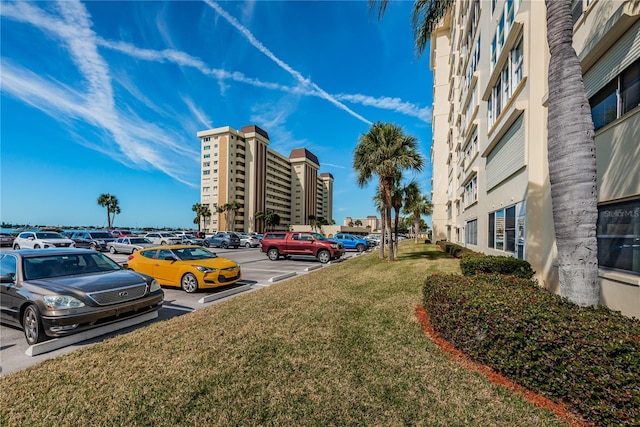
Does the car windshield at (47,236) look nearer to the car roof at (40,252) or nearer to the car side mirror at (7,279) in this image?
the car roof at (40,252)

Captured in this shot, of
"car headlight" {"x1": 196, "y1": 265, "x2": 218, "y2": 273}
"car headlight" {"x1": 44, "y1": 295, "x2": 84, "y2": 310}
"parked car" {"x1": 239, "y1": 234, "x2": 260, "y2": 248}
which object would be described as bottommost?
"parked car" {"x1": 239, "y1": 234, "x2": 260, "y2": 248}

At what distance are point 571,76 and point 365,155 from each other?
11896 millimetres

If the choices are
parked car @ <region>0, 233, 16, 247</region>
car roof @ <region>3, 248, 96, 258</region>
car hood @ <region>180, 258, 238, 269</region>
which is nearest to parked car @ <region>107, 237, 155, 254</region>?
parked car @ <region>0, 233, 16, 247</region>

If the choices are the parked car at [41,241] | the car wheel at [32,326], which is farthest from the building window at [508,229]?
the parked car at [41,241]

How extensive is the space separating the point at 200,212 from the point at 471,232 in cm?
7442

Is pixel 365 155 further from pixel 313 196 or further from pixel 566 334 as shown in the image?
pixel 313 196

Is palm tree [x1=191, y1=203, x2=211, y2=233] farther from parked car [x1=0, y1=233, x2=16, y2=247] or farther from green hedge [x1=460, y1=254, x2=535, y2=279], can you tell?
green hedge [x1=460, y1=254, x2=535, y2=279]

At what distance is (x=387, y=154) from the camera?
50.4 feet

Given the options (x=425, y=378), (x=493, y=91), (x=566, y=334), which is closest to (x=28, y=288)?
(x=425, y=378)

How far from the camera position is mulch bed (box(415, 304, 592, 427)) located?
2.82 meters

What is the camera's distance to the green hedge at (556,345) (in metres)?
2.55

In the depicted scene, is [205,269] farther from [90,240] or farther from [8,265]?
[90,240]

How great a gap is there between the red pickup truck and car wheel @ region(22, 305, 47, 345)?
45.1ft

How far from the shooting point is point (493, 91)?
522 inches
